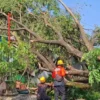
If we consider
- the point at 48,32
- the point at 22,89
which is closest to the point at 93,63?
the point at 48,32

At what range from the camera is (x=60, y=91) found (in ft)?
43.7

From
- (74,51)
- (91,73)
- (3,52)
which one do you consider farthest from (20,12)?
(91,73)

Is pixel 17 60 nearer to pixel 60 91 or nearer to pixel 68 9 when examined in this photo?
pixel 60 91

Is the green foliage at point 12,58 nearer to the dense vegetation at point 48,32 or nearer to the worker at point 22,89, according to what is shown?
the dense vegetation at point 48,32

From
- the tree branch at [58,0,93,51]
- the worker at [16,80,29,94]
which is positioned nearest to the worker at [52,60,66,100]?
the tree branch at [58,0,93,51]

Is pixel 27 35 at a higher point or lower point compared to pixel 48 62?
higher

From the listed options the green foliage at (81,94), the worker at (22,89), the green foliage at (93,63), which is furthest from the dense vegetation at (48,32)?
the green foliage at (93,63)

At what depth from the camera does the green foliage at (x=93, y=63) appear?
39.1ft

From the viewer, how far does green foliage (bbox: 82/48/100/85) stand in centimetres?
1192

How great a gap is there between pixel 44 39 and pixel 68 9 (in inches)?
69.0

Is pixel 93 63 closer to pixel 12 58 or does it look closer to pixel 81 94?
pixel 12 58

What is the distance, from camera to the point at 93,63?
1221 centimetres

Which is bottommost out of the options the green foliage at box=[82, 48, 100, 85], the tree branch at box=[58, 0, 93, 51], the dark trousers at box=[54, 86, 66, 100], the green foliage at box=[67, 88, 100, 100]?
the green foliage at box=[67, 88, 100, 100]

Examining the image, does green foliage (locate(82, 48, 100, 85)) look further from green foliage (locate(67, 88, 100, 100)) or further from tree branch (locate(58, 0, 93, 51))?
green foliage (locate(67, 88, 100, 100))
